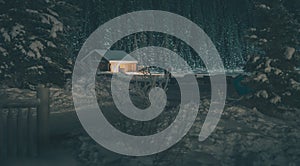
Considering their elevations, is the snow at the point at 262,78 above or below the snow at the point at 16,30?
below

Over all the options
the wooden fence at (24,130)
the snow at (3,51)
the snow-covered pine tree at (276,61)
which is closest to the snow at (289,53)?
the snow-covered pine tree at (276,61)

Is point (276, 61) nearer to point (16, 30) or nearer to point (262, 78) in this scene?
point (262, 78)

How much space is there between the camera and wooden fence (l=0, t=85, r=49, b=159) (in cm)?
829

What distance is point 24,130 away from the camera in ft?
29.2

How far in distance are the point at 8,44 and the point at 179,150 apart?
11.7m

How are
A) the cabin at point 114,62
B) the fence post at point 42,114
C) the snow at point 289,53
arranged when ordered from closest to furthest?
the fence post at point 42,114
the snow at point 289,53
the cabin at point 114,62

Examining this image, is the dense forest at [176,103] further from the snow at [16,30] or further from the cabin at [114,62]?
the cabin at [114,62]

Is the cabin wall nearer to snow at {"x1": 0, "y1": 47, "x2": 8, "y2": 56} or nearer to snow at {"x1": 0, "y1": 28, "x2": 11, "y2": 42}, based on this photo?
snow at {"x1": 0, "y1": 47, "x2": 8, "y2": 56}

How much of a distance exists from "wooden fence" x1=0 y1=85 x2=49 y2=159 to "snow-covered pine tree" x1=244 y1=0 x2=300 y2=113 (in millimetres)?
8747

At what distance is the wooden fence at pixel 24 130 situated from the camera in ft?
27.2

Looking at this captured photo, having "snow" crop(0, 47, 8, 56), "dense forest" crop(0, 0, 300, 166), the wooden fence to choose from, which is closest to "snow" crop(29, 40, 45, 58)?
"dense forest" crop(0, 0, 300, 166)

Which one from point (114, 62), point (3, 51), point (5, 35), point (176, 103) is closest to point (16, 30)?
point (5, 35)

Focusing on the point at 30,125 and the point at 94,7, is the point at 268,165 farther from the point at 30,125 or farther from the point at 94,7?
the point at 94,7

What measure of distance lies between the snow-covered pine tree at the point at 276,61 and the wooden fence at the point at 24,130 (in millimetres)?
8747
